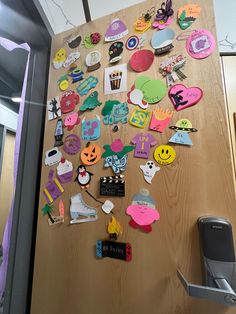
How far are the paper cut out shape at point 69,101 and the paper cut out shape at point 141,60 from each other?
0.29 metres

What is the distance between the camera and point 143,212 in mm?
616

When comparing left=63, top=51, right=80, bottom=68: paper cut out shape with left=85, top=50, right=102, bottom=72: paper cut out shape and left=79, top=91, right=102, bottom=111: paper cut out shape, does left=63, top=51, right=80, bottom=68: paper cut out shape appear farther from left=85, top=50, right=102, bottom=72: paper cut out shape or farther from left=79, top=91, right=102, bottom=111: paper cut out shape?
left=79, top=91, right=102, bottom=111: paper cut out shape

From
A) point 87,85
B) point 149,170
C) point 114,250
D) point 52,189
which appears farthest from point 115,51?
point 114,250

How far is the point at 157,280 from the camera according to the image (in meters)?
0.57

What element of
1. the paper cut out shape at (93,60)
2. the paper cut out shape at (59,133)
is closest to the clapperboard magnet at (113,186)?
the paper cut out shape at (59,133)

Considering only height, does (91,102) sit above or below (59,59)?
below

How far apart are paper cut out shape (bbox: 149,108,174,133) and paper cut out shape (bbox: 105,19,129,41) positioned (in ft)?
1.29

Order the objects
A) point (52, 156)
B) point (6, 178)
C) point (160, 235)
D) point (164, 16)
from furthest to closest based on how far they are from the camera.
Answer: point (6, 178) → point (52, 156) → point (164, 16) → point (160, 235)

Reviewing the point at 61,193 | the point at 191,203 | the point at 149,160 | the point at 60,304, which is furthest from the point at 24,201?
the point at 191,203

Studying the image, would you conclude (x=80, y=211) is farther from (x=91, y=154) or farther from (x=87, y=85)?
(x=87, y=85)

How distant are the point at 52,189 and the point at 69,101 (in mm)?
410

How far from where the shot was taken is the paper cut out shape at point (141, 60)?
69 cm

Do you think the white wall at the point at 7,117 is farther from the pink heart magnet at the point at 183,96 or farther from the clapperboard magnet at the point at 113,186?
the pink heart magnet at the point at 183,96

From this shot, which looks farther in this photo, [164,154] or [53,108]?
[53,108]
